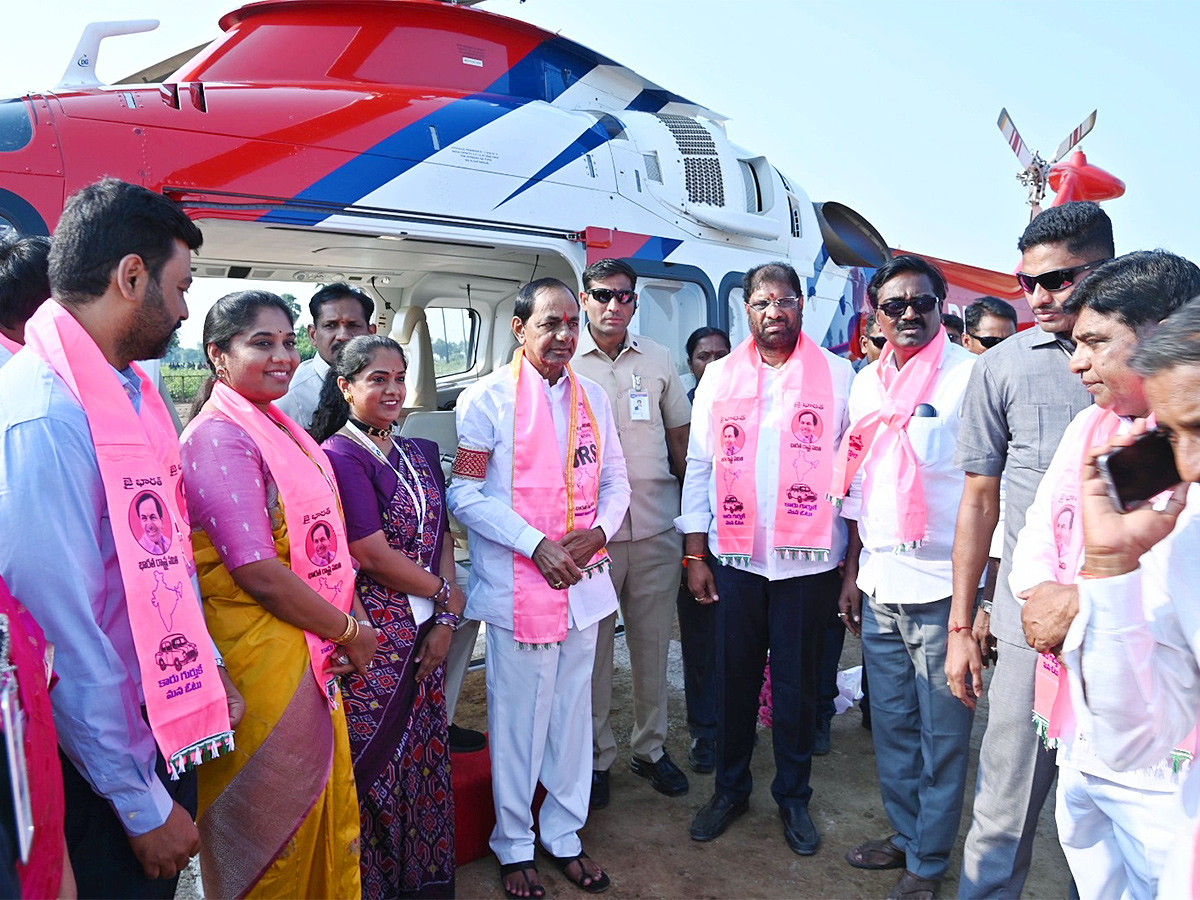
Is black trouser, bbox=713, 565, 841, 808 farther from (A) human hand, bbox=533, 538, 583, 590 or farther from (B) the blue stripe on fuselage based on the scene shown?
(B) the blue stripe on fuselage

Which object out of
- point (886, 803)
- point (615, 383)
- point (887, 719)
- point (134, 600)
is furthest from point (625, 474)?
point (134, 600)

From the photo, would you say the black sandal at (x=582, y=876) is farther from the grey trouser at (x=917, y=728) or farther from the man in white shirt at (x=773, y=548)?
the grey trouser at (x=917, y=728)

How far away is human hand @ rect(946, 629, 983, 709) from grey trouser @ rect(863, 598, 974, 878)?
17 centimetres

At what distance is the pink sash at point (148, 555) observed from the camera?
5.04ft

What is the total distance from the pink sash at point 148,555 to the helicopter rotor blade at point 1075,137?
1130 cm

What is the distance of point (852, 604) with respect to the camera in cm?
318

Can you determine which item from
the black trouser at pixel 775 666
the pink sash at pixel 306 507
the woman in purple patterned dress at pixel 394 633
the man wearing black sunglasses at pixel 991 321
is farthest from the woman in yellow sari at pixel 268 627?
the man wearing black sunglasses at pixel 991 321

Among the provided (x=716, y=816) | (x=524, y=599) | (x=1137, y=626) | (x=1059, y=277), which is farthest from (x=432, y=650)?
(x=1059, y=277)

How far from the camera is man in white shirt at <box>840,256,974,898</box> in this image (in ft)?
8.97

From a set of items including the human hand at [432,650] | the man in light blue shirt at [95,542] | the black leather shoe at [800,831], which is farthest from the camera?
the black leather shoe at [800,831]

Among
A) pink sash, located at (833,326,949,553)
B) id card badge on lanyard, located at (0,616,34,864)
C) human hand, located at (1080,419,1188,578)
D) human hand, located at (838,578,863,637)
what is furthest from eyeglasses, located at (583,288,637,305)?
id card badge on lanyard, located at (0,616,34,864)

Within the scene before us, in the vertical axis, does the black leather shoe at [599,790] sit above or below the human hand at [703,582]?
below

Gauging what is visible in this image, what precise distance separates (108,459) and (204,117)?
261 centimetres

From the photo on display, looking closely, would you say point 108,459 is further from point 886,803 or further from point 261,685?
point 886,803
